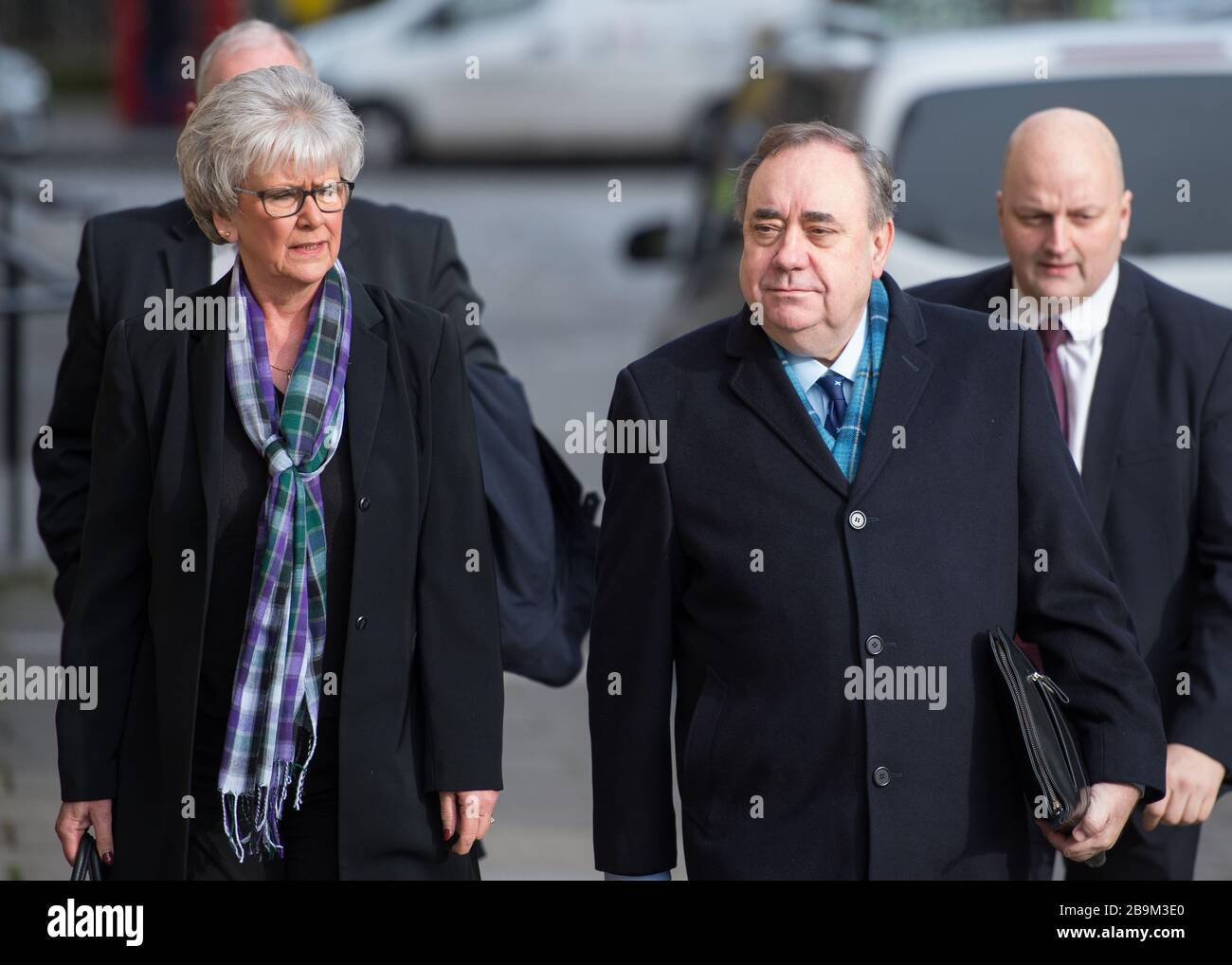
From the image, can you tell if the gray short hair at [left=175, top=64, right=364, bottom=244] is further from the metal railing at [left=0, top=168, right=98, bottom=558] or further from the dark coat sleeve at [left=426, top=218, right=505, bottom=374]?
the metal railing at [left=0, top=168, right=98, bottom=558]

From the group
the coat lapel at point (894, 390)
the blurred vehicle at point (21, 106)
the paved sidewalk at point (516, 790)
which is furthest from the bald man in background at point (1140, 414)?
the blurred vehicle at point (21, 106)

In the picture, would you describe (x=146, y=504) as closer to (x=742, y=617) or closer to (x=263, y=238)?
(x=263, y=238)

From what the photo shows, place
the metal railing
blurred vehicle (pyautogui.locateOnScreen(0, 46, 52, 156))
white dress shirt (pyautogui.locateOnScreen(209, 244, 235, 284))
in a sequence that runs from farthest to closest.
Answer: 1. blurred vehicle (pyautogui.locateOnScreen(0, 46, 52, 156))
2. the metal railing
3. white dress shirt (pyautogui.locateOnScreen(209, 244, 235, 284))

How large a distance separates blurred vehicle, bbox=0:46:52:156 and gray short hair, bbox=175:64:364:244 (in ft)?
58.5

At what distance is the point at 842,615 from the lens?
3.17m

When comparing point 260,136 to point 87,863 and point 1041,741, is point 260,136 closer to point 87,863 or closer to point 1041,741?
point 87,863

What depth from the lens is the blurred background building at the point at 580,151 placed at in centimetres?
581

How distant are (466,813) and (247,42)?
5.91 feet

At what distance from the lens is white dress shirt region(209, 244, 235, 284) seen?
4105mm

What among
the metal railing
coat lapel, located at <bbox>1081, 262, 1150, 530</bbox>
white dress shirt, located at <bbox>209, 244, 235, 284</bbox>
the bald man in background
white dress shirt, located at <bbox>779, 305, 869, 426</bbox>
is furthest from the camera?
the metal railing

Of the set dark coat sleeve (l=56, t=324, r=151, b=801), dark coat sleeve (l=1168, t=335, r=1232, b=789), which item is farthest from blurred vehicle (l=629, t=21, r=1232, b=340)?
dark coat sleeve (l=56, t=324, r=151, b=801)

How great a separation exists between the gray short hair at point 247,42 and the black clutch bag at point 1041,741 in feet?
6.46
